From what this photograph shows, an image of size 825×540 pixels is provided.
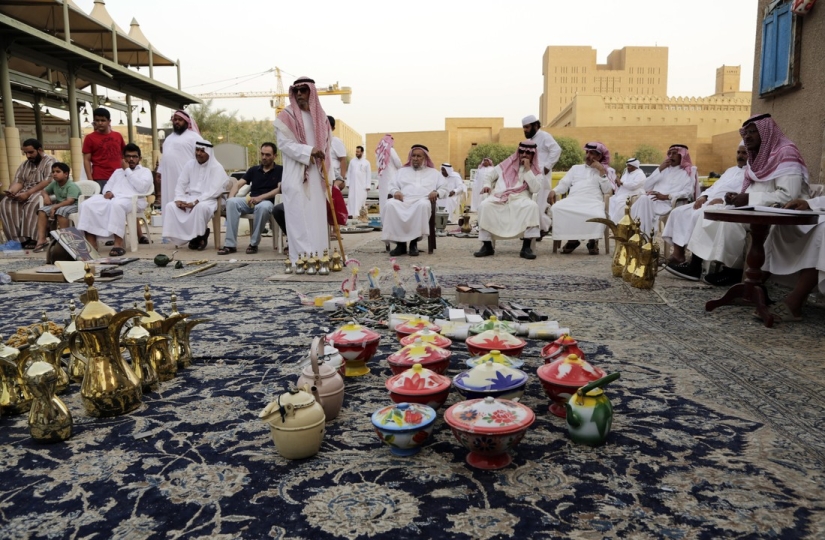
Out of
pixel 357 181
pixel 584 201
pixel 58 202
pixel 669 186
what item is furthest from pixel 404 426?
pixel 357 181

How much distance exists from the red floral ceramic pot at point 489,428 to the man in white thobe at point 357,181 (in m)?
12.0

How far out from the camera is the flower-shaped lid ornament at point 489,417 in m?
1.65

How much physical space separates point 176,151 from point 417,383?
7.32 m

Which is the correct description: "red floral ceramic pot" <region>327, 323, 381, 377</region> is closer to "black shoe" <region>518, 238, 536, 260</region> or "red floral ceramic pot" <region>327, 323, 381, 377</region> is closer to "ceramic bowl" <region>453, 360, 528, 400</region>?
"ceramic bowl" <region>453, 360, 528, 400</region>

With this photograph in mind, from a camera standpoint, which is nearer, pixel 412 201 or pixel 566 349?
pixel 566 349

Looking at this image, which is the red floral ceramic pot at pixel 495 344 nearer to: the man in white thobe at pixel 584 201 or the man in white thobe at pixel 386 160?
the man in white thobe at pixel 584 201

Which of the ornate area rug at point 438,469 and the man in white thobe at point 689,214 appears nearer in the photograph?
the ornate area rug at point 438,469

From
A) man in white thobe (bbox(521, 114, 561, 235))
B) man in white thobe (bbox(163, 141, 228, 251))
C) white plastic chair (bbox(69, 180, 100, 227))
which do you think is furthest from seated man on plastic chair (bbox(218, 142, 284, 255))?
man in white thobe (bbox(521, 114, 561, 235))

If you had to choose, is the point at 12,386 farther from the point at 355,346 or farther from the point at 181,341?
the point at 355,346

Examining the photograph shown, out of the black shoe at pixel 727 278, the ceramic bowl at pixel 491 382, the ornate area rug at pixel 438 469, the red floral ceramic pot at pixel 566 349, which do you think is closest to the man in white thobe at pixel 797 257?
the black shoe at pixel 727 278

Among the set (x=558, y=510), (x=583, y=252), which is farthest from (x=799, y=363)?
(x=583, y=252)

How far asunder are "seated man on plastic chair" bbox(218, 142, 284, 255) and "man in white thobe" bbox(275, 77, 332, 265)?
1390mm

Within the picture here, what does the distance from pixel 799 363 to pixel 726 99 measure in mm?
43715

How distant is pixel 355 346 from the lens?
249 centimetres
